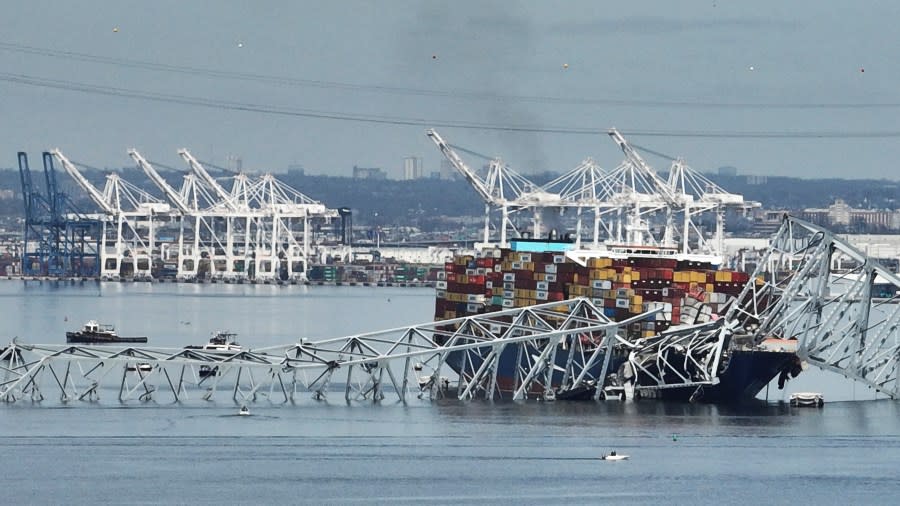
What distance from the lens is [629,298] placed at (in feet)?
194

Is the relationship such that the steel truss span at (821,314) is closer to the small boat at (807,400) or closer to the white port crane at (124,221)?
the small boat at (807,400)

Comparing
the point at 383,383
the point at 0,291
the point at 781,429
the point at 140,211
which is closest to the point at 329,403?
the point at 383,383

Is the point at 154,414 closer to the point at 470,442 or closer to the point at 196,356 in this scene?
the point at 196,356

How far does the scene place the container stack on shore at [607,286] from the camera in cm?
5862

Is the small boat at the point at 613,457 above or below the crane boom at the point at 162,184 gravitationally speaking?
below

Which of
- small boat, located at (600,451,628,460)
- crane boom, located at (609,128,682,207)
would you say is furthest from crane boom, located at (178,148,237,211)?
small boat, located at (600,451,628,460)

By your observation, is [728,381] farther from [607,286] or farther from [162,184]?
[162,184]

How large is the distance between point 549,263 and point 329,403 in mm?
16031

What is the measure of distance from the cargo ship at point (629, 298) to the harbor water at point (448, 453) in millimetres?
1312

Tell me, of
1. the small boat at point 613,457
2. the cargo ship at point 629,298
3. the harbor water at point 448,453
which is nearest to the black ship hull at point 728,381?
the cargo ship at point 629,298

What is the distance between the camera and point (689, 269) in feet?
202

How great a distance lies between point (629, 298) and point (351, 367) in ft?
37.3

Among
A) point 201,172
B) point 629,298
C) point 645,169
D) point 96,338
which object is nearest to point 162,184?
point 201,172

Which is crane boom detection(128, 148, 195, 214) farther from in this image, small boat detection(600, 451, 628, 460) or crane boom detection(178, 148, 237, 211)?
small boat detection(600, 451, 628, 460)
